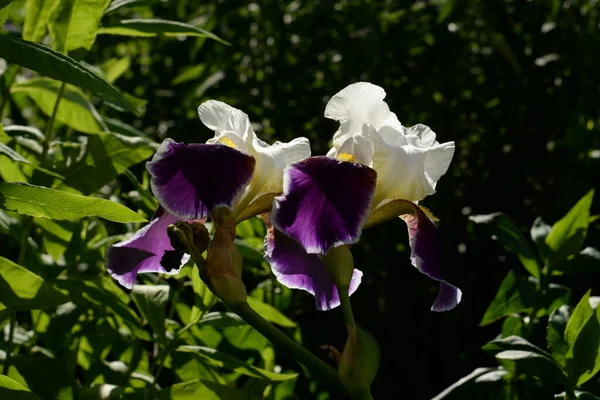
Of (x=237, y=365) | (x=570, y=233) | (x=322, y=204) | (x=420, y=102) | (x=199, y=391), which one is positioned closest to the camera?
(x=322, y=204)

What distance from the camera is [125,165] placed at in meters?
1.95

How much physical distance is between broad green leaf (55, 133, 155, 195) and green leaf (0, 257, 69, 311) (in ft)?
1.41

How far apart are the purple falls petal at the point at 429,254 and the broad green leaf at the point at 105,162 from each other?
30.1 inches

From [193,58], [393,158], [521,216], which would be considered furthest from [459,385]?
[193,58]

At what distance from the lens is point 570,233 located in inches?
82.7

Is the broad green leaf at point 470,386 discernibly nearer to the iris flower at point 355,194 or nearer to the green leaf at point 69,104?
the iris flower at point 355,194

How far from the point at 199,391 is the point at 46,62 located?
0.66m

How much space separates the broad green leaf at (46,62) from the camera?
4.59 feet

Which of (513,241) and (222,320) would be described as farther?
(513,241)

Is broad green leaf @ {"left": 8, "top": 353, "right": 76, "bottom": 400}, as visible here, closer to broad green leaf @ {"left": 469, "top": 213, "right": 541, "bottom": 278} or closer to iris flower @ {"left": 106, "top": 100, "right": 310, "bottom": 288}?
iris flower @ {"left": 106, "top": 100, "right": 310, "bottom": 288}

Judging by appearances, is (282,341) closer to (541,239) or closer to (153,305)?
(153,305)

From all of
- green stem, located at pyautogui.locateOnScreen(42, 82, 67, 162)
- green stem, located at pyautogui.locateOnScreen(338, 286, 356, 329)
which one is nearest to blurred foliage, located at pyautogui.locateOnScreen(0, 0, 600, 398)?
green stem, located at pyautogui.locateOnScreen(42, 82, 67, 162)

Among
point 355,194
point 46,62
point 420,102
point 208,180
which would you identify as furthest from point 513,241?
point 420,102

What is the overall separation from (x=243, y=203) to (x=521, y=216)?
91.7 inches
